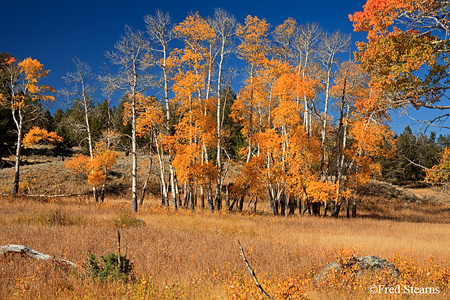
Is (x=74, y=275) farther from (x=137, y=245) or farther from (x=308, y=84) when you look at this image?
(x=308, y=84)

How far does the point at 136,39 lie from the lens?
16.2m

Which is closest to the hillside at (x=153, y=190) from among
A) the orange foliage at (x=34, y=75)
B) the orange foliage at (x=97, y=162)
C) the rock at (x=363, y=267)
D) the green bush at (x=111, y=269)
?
the orange foliage at (x=97, y=162)

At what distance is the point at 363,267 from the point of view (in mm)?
6887

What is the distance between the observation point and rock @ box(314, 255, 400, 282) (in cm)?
655

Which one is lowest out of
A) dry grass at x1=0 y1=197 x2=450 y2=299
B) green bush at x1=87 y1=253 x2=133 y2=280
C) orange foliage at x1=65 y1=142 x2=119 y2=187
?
dry grass at x1=0 y1=197 x2=450 y2=299

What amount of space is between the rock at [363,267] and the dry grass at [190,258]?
30 centimetres

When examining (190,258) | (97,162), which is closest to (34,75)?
(97,162)

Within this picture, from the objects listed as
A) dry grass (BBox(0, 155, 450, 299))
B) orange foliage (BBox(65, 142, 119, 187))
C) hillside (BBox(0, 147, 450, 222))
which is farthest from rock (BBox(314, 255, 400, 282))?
hillside (BBox(0, 147, 450, 222))

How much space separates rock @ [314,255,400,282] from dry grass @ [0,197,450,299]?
305mm

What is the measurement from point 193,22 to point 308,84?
8.48 m

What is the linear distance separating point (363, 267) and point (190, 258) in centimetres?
430

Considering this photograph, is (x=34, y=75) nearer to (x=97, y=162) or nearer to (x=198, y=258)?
(x=97, y=162)

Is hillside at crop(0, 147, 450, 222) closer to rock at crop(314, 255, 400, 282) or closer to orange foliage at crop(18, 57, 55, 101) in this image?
orange foliage at crop(18, 57, 55, 101)

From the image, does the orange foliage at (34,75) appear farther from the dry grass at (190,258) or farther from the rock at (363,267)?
the rock at (363,267)
